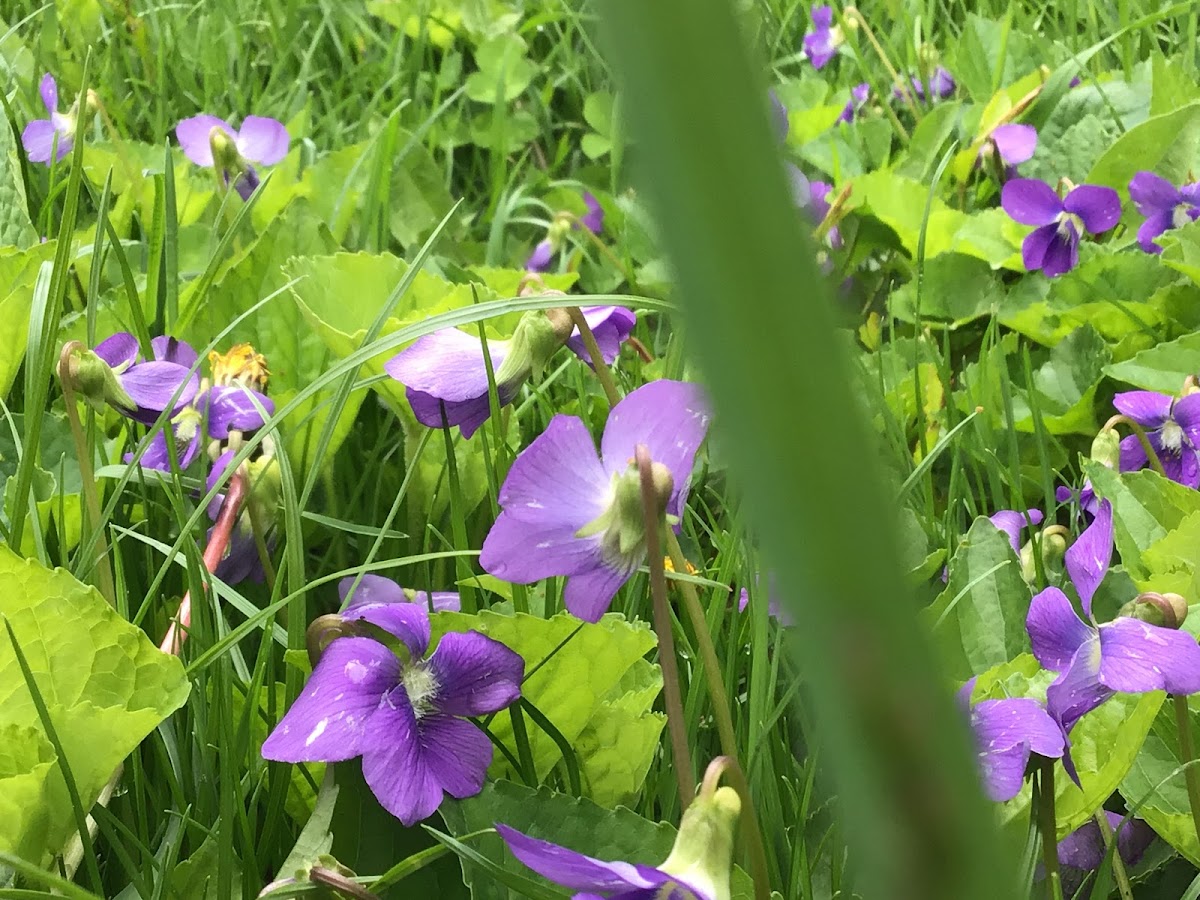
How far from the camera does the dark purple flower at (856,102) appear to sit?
1642 millimetres

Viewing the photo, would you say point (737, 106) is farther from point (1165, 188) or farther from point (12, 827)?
point (1165, 188)

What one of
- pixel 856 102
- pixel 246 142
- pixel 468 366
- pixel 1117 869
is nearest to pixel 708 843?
pixel 1117 869

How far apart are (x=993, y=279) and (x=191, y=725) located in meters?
0.91

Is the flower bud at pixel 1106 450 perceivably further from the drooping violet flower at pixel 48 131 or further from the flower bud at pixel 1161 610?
the drooping violet flower at pixel 48 131

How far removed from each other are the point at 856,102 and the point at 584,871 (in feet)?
5.04

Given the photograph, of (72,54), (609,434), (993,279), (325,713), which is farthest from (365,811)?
(72,54)

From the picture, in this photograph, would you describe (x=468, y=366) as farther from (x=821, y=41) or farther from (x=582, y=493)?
(x=821, y=41)

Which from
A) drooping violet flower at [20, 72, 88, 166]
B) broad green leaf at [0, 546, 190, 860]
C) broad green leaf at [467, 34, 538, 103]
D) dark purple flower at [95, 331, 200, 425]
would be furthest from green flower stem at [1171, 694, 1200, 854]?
broad green leaf at [467, 34, 538, 103]

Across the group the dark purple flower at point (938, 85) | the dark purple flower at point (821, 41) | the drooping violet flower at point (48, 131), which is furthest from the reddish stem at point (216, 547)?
the dark purple flower at point (821, 41)

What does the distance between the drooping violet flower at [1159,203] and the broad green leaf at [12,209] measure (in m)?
1.03

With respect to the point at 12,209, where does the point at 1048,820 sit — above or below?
below

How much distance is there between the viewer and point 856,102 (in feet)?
5.49

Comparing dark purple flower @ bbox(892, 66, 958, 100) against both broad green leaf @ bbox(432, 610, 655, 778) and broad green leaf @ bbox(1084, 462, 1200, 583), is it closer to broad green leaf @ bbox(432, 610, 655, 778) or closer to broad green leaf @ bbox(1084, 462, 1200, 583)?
broad green leaf @ bbox(1084, 462, 1200, 583)

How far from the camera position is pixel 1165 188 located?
3.56ft
